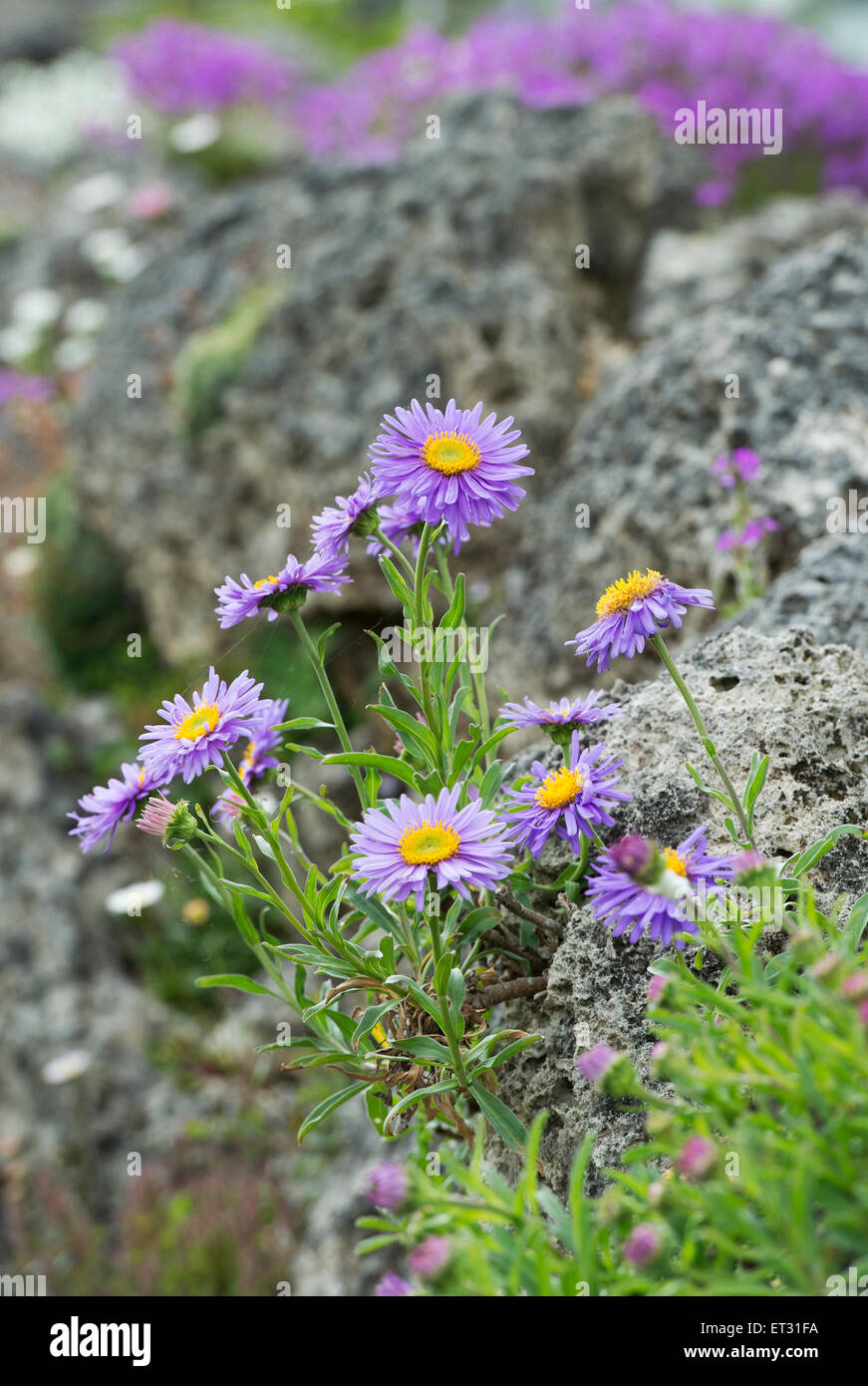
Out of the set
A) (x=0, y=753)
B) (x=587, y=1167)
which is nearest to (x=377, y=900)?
(x=587, y=1167)

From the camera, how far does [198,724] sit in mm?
1655

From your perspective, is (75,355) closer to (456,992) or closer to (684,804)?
(684,804)

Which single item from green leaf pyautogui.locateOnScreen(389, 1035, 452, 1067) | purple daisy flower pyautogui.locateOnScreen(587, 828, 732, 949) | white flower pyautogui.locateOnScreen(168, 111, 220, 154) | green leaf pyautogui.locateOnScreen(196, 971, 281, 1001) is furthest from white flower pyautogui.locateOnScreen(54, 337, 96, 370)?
purple daisy flower pyautogui.locateOnScreen(587, 828, 732, 949)

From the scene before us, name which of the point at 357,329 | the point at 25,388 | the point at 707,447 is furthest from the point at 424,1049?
the point at 25,388

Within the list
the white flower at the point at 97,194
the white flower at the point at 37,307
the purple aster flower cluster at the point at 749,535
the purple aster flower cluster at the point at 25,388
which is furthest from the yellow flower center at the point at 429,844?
the white flower at the point at 97,194

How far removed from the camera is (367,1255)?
3000 mm

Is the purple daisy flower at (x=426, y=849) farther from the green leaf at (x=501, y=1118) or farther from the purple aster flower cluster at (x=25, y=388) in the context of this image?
the purple aster flower cluster at (x=25, y=388)

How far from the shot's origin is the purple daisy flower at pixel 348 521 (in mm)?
1732

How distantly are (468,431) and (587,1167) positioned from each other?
44.0 inches

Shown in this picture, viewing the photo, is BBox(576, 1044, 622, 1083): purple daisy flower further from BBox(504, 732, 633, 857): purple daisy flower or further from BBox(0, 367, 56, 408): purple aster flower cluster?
BBox(0, 367, 56, 408): purple aster flower cluster

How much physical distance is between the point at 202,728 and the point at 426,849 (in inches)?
14.6

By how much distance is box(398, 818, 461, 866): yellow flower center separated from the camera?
4.93ft

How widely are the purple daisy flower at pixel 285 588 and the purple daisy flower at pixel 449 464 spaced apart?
0.18 metres
